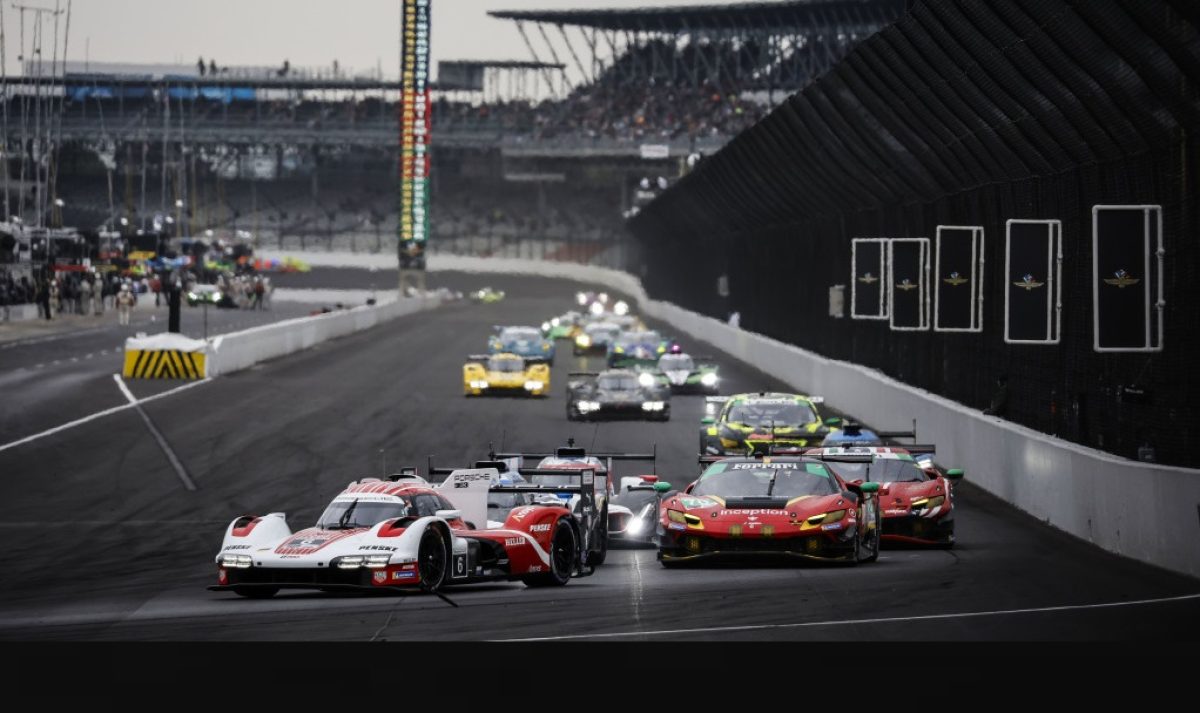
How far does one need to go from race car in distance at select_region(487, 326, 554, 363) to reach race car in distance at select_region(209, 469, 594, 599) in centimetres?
3737

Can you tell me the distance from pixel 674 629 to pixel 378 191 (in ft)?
479

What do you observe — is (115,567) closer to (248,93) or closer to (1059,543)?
(1059,543)

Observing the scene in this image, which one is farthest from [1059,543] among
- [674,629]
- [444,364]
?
[444,364]

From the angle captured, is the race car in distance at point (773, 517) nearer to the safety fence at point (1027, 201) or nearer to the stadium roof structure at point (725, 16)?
the safety fence at point (1027, 201)

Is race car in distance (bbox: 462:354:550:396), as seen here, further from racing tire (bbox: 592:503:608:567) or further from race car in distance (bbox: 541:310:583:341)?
race car in distance (bbox: 541:310:583:341)

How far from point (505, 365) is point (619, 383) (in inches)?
264

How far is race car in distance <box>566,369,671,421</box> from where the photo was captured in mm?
40344

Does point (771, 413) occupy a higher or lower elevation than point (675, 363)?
lower

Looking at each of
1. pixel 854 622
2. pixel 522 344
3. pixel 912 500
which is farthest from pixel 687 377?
pixel 854 622

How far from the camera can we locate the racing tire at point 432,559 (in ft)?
54.3

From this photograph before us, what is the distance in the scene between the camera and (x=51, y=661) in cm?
1254

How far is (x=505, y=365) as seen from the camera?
47094 millimetres

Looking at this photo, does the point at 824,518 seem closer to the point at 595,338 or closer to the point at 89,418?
the point at 89,418

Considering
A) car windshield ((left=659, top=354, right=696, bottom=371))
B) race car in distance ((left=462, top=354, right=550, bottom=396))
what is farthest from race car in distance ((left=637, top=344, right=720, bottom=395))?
race car in distance ((left=462, top=354, right=550, bottom=396))
